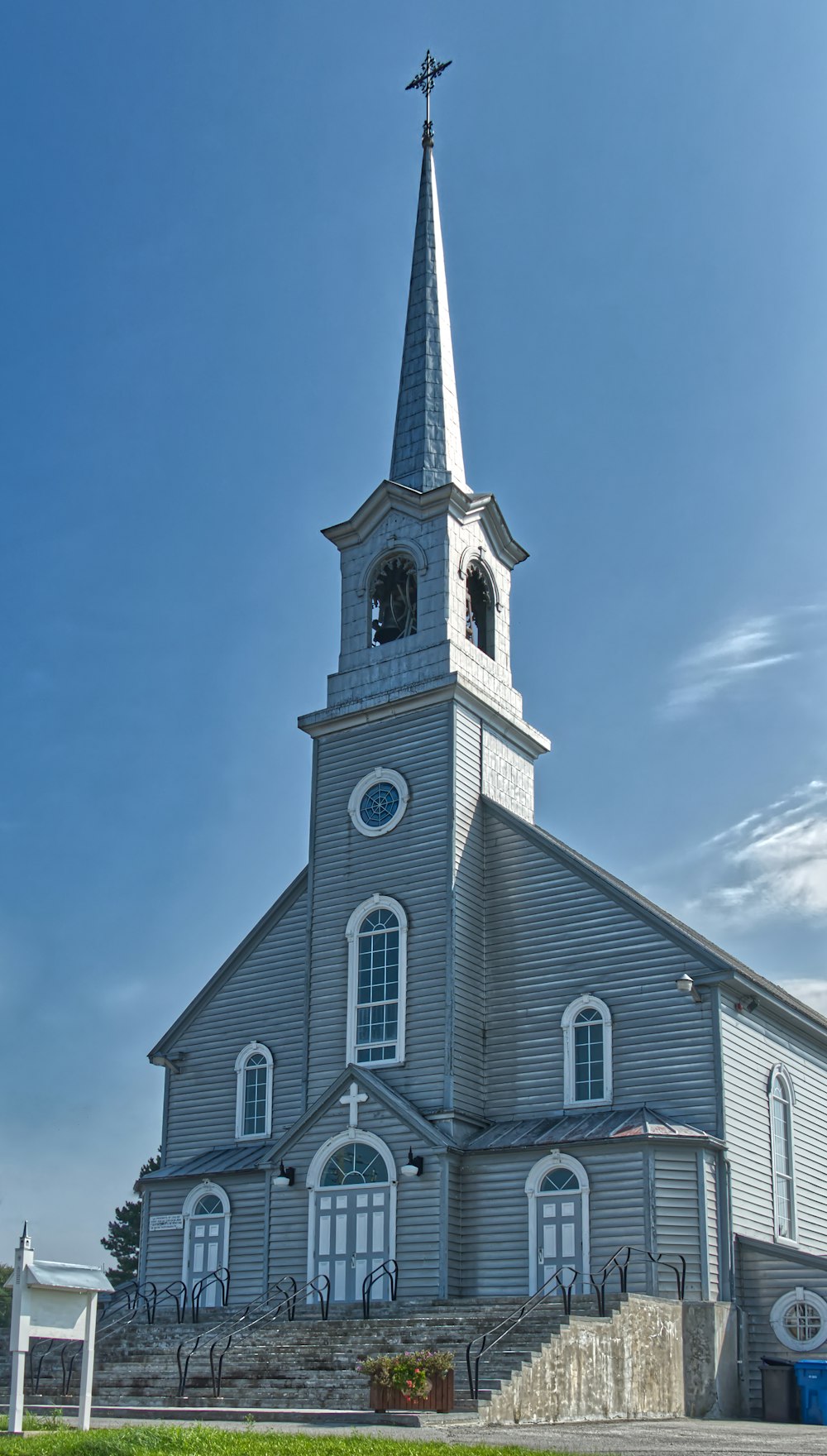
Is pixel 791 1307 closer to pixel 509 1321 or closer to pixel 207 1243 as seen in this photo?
pixel 509 1321

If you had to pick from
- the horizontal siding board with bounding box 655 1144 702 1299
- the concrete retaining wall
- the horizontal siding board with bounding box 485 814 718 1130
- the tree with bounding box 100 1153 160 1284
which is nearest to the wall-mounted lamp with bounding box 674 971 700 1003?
the horizontal siding board with bounding box 485 814 718 1130

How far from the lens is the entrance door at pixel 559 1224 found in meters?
26.2

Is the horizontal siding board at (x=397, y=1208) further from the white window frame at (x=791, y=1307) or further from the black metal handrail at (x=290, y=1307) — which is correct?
the white window frame at (x=791, y=1307)

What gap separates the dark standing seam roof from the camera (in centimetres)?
2562

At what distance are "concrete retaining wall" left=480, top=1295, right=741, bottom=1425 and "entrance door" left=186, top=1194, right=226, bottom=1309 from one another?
10.4 meters

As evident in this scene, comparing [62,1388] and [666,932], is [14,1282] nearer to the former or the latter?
[62,1388]

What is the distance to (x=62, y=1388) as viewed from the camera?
75.0ft

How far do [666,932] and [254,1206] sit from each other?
990cm

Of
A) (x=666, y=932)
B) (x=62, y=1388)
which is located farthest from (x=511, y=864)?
(x=62, y=1388)

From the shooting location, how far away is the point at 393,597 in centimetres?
3359

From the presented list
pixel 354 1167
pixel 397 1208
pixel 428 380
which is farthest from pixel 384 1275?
pixel 428 380

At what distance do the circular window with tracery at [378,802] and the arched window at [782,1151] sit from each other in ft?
28.3

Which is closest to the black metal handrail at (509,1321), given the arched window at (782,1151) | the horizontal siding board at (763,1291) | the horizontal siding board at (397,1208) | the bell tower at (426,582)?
the horizontal siding board at (397,1208)

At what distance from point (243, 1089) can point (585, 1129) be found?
858cm
